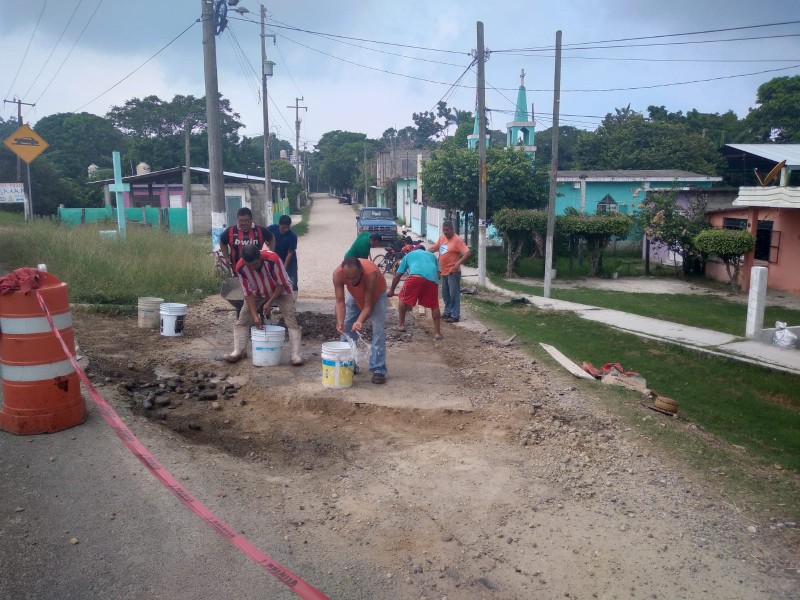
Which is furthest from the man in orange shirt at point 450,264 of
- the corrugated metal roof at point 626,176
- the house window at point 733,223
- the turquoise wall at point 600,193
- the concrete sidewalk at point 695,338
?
the turquoise wall at point 600,193

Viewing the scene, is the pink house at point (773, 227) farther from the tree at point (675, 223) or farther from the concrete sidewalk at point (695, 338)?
the concrete sidewalk at point (695, 338)

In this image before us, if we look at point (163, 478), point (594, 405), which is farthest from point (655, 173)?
point (163, 478)

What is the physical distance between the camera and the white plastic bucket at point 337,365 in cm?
636

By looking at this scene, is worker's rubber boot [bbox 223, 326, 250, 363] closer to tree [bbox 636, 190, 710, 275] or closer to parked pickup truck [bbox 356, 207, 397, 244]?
tree [bbox 636, 190, 710, 275]

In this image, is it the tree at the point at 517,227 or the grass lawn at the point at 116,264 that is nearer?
the grass lawn at the point at 116,264

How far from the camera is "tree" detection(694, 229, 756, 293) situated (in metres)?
17.0

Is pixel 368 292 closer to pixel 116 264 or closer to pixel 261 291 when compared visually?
pixel 261 291

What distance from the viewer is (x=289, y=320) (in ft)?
A: 24.9

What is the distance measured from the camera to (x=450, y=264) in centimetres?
1088

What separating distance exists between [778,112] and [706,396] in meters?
35.6

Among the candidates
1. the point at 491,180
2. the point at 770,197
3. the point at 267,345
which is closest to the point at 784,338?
the point at 770,197

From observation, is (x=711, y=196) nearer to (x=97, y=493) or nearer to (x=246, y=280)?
(x=246, y=280)

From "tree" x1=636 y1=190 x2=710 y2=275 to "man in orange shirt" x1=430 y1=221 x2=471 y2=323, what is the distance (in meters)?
11.0

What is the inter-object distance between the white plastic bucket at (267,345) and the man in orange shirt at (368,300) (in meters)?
0.79
